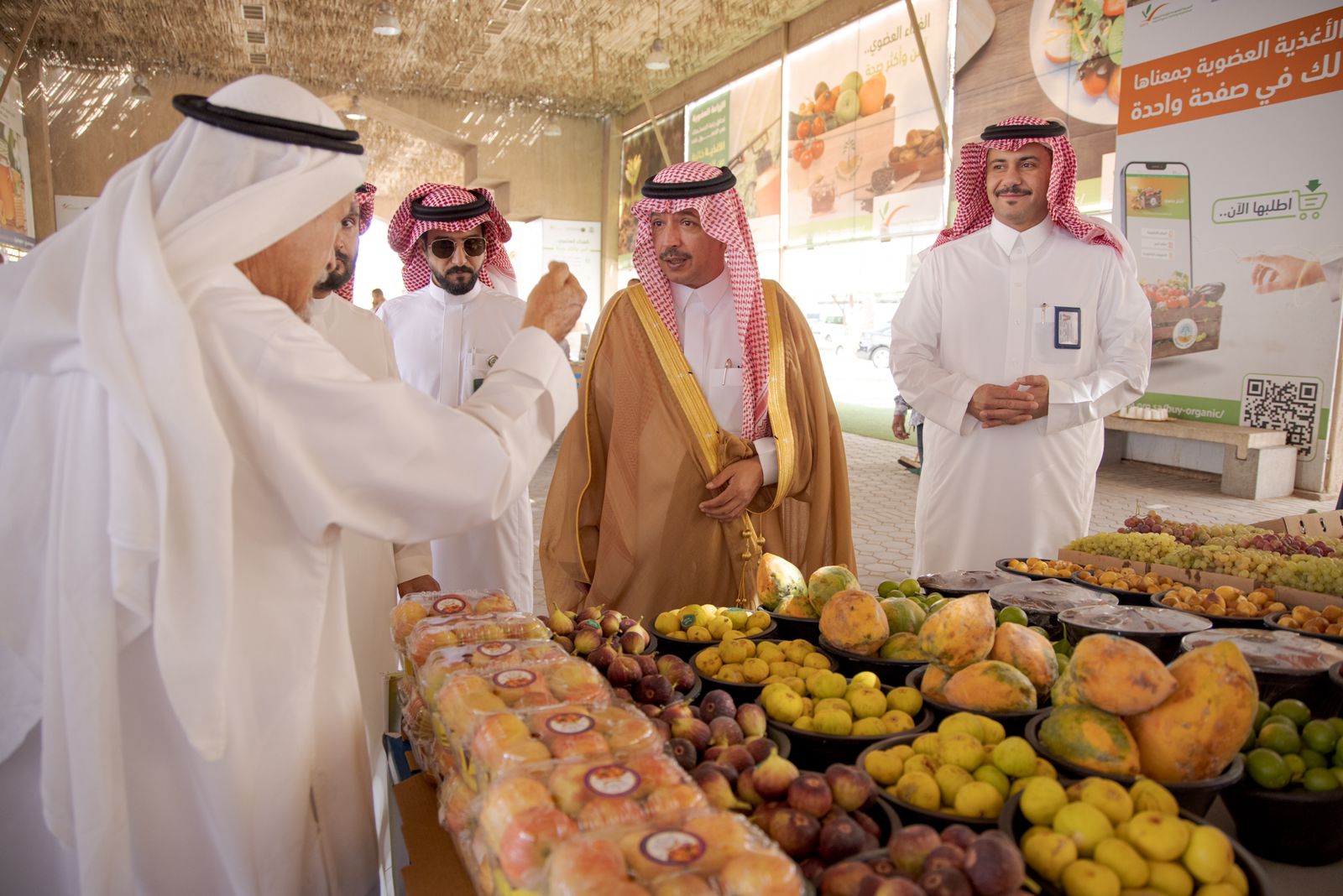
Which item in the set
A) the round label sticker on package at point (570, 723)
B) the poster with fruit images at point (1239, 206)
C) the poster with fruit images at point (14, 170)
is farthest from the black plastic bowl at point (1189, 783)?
the poster with fruit images at point (14, 170)

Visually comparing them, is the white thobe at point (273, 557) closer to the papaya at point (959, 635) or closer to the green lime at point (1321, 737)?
the papaya at point (959, 635)

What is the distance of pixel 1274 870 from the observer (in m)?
1.25

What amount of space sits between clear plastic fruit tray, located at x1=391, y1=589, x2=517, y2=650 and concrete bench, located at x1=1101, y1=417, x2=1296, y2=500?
7.20 meters

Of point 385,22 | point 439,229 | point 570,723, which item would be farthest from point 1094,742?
point 385,22

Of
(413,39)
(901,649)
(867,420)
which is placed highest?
(413,39)

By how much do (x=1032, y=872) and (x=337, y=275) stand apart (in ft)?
6.17

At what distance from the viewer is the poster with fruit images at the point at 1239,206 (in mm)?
6703

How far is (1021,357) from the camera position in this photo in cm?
337

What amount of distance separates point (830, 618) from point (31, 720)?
4.11 ft

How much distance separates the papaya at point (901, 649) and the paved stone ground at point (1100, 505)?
352 cm

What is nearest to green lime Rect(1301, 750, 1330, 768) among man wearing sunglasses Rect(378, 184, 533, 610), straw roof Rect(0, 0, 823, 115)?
man wearing sunglasses Rect(378, 184, 533, 610)

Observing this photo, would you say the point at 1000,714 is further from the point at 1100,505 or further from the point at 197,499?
the point at 1100,505

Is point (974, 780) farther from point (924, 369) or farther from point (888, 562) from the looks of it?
point (888, 562)

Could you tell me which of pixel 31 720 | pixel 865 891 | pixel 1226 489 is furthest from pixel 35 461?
pixel 1226 489
